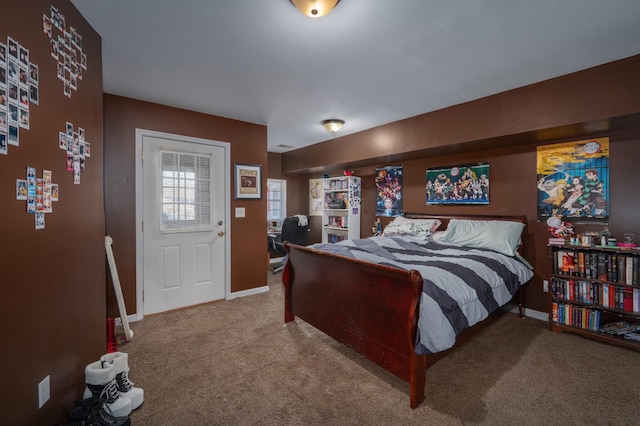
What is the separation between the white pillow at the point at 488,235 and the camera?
3.05 meters

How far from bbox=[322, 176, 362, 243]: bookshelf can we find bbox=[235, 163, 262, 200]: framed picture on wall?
5.70 ft

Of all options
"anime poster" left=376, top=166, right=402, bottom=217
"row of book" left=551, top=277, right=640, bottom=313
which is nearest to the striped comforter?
"row of book" left=551, top=277, right=640, bottom=313

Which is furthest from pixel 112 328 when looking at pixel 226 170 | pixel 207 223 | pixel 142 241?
pixel 226 170

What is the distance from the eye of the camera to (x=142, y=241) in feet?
10.5

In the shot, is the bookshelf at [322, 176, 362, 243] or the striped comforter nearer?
the striped comforter

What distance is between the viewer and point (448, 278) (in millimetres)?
2104

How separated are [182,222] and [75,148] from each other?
183cm

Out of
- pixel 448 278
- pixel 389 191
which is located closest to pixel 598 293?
pixel 448 278

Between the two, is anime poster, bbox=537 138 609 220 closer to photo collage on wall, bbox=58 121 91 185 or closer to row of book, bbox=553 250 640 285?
row of book, bbox=553 250 640 285

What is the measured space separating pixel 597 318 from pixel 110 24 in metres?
4.53

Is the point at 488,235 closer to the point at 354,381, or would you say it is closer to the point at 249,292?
the point at 354,381

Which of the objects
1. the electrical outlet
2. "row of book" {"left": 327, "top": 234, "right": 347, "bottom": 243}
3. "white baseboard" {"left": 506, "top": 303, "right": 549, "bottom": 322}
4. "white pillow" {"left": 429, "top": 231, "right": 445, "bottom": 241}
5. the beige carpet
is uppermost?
"white pillow" {"left": 429, "top": 231, "right": 445, "bottom": 241}

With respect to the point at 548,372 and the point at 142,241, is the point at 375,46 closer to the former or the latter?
the point at 548,372

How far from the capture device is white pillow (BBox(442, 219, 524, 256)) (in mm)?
3047
